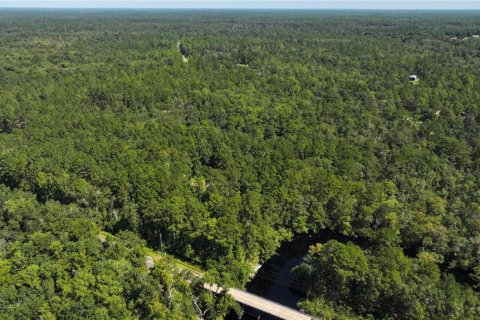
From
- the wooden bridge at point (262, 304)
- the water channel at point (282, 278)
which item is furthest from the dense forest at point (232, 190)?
the water channel at point (282, 278)

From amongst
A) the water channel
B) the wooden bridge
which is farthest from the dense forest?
the water channel

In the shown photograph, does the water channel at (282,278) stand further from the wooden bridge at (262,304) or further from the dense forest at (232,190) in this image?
the dense forest at (232,190)

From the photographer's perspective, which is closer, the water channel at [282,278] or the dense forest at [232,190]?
the dense forest at [232,190]

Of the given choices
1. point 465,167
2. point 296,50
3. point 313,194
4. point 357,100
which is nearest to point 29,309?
point 313,194

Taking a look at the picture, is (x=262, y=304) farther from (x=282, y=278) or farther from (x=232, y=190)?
(x=232, y=190)

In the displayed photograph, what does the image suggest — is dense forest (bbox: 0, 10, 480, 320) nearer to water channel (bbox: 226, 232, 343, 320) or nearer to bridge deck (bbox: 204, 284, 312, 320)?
bridge deck (bbox: 204, 284, 312, 320)

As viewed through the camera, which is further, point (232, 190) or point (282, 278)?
point (232, 190)

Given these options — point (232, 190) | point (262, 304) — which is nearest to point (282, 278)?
point (262, 304)

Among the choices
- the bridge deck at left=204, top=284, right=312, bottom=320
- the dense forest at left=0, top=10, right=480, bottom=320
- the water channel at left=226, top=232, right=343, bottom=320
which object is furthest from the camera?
the water channel at left=226, top=232, right=343, bottom=320
